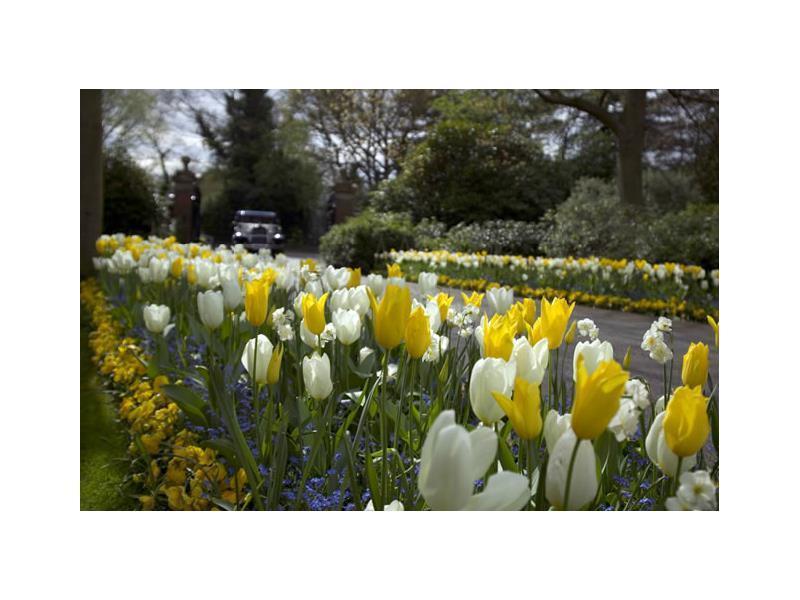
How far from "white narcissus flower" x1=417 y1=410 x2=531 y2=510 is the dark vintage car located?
2256mm

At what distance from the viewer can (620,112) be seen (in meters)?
2.43

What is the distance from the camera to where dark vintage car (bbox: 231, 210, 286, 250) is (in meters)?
3.07

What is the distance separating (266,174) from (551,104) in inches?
42.4

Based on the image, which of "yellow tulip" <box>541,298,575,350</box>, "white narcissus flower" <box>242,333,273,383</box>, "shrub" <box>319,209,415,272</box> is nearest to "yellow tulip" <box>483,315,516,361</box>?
"yellow tulip" <box>541,298,575,350</box>

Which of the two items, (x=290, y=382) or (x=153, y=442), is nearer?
(x=290, y=382)

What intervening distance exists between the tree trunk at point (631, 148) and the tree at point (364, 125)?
0.66m

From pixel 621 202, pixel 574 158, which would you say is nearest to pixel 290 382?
pixel 574 158

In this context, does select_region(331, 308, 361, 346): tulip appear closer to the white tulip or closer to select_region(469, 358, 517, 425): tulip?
select_region(469, 358, 517, 425): tulip

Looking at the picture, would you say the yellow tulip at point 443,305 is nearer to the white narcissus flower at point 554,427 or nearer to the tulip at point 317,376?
the tulip at point 317,376

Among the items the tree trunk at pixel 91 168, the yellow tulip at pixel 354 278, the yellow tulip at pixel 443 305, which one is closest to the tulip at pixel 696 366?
A: the yellow tulip at pixel 443 305

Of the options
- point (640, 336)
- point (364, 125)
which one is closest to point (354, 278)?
point (364, 125)
